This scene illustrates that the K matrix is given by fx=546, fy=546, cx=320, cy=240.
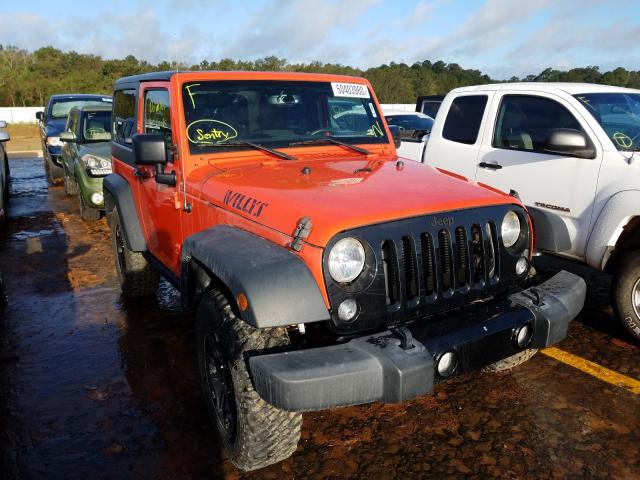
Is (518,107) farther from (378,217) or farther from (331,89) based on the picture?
(378,217)

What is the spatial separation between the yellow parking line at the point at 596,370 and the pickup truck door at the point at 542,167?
907mm

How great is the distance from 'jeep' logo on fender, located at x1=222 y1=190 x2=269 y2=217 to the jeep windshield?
2.12ft

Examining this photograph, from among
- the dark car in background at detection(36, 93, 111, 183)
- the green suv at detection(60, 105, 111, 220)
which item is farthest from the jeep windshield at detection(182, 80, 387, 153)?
the dark car in background at detection(36, 93, 111, 183)

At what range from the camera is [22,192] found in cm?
1123

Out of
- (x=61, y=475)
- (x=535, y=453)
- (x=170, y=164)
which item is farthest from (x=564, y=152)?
(x=61, y=475)

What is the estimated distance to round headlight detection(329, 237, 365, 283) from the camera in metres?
2.44

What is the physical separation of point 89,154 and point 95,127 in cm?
105

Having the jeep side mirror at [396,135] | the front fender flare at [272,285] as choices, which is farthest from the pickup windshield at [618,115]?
the front fender flare at [272,285]

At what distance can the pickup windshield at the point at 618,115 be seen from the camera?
4.42m

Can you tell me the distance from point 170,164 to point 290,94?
0.98 meters

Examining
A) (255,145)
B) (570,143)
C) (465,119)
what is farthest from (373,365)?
(465,119)

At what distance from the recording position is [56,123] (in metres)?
12.9

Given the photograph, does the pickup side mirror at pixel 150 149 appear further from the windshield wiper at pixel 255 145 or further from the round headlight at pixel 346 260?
the round headlight at pixel 346 260

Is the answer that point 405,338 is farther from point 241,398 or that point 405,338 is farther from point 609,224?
point 609,224
